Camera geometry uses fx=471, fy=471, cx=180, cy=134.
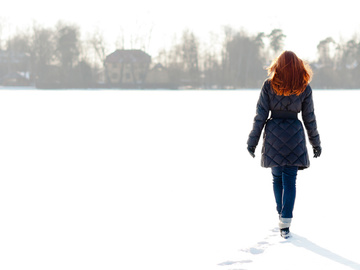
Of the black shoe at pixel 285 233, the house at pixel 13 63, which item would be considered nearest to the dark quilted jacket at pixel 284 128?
the black shoe at pixel 285 233

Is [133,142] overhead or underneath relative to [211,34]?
underneath

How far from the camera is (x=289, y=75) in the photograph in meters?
3.53

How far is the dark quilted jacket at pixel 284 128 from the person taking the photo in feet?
11.9

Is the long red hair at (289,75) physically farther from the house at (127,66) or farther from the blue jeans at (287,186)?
the house at (127,66)

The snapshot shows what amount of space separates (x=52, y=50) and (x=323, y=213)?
73.4 m

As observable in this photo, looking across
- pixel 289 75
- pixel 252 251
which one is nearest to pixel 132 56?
pixel 289 75

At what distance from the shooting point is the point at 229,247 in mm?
3635

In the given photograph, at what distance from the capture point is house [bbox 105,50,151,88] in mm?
70938

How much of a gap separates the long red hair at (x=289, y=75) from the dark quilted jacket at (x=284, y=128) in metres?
0.06

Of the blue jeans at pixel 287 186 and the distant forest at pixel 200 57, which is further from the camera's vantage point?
the distant forest at pixel 200 57

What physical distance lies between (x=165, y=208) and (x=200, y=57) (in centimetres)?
6932

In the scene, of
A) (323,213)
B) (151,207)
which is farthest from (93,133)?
(323,213)

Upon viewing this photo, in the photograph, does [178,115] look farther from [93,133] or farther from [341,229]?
[341,229]

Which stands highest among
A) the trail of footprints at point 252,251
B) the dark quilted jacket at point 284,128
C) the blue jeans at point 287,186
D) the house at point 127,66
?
the house at point 127,66
